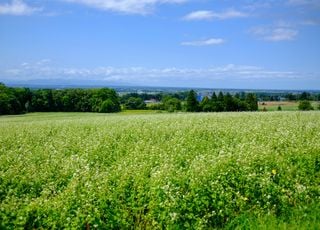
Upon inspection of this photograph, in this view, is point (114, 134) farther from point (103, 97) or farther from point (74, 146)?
point (103, 97)

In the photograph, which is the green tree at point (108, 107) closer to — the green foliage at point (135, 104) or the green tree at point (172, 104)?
the green foliage at point (135, 104)

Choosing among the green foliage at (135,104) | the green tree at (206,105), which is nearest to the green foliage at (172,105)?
the green foliage at (135,104)

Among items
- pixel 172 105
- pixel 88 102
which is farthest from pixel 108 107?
pixel 172 105

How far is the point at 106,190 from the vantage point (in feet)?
24.7

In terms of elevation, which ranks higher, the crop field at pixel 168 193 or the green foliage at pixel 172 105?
the crop field at pixel 168 193

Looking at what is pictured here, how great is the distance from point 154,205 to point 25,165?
4625mm

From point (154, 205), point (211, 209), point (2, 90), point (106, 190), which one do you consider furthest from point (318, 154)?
Result: point (2, 90)

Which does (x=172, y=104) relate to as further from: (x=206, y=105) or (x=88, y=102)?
(x=88, y=102)

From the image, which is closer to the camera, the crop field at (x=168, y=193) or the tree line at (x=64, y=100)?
the crop field at (x=168, y=193)

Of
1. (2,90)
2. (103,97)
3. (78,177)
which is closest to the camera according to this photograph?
(78,177)

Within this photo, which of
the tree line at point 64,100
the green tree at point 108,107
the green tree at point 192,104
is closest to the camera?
the tree line at point 64,100

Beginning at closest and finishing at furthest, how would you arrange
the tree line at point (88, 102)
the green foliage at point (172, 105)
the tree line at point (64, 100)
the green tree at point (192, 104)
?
1. the tree line at point (88, 102)
2. the tree line at point (64, 100)
3. the green tree at point (192, 104)
4. the green foliage at point (172, 105)

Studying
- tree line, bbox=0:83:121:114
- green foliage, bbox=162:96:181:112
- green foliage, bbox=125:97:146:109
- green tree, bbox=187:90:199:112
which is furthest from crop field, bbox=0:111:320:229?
green foliage, bbox=125:97:146:109

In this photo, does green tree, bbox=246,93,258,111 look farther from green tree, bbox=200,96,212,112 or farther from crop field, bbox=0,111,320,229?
crop field, bbox=0,111,320,229
